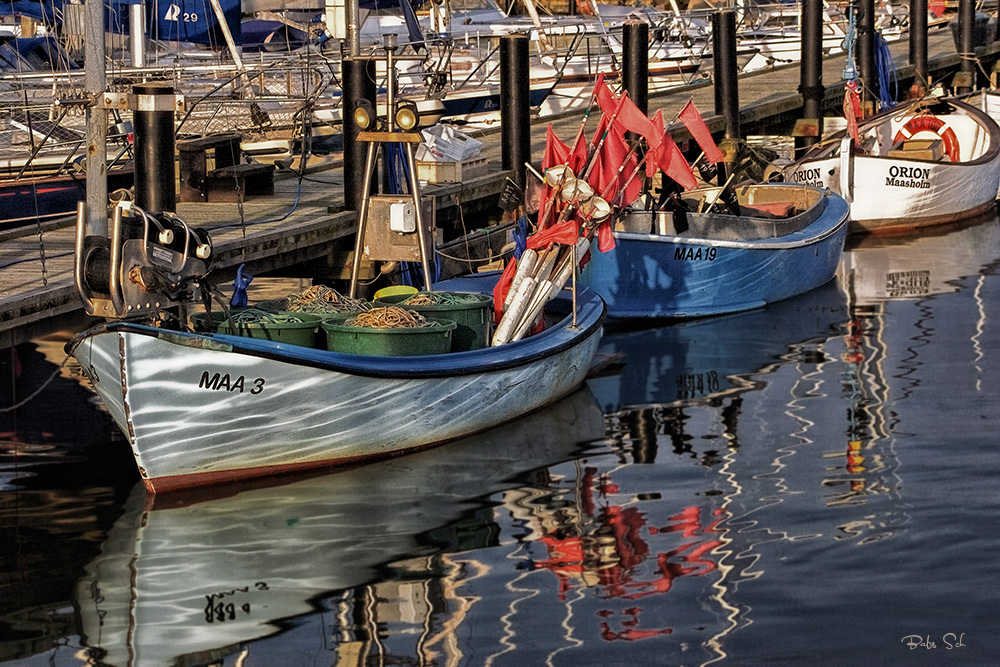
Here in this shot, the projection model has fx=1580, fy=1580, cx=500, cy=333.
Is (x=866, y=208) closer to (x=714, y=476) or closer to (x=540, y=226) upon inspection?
(x=540, y=226)

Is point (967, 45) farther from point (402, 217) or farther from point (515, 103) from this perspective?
point (402, 217)

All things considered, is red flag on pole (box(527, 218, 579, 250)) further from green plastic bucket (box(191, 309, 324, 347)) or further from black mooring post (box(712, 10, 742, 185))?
black mooring post (box(712, 10, 742, 185))

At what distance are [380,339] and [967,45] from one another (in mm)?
21135

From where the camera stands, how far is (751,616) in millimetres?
7465

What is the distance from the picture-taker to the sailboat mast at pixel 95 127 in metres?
11.1

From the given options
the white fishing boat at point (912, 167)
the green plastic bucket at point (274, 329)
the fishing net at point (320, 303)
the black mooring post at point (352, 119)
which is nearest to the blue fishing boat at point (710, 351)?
the fishing net at point (320, 303)

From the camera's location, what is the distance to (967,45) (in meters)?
28.3

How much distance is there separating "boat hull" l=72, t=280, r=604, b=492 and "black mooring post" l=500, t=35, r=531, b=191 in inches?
260

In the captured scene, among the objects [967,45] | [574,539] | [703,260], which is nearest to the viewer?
[574,539]

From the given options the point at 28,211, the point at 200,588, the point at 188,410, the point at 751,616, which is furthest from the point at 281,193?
the point at 751,616

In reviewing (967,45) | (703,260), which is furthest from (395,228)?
(967,45)

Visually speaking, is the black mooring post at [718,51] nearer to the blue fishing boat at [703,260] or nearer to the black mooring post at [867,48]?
the black mooring post at [867,48]

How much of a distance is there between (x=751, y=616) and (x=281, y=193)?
9.74 m

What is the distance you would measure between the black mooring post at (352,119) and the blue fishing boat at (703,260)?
2262 mm
